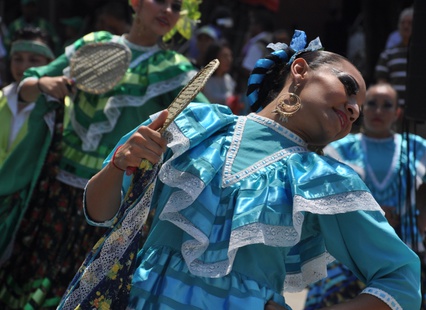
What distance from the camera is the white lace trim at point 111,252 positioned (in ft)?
7.97

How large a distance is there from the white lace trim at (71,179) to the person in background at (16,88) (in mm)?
483

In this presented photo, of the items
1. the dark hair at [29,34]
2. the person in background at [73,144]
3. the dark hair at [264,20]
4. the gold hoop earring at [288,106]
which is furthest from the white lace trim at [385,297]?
the dark hair at [264,20]

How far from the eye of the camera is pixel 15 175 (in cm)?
444

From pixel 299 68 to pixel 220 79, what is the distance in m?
5.68

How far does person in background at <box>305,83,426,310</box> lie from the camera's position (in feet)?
15.3

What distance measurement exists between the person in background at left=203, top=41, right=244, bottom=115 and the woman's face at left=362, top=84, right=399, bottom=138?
254cm

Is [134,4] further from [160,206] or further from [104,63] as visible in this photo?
[160,206]

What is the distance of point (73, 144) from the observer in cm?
448

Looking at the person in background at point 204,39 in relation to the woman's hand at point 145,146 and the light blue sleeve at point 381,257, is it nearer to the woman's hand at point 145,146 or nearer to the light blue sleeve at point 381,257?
the woman's hand at point 145,146

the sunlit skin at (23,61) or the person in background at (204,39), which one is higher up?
the sunlit skin at (23,61)

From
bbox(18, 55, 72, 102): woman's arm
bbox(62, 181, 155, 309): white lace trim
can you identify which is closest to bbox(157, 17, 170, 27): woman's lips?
bbox(18, 55, 72, 102): woman's arm

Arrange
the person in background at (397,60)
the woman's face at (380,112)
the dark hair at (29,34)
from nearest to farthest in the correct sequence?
the woman's face at (380,112) → the dark hair at (29,34) → the person in background at (397,60)

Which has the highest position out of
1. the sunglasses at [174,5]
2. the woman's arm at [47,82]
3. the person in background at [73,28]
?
the sunglasses at [174,5]

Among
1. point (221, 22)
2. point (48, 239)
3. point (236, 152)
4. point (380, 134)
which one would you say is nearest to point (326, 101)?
point (236, 152)
